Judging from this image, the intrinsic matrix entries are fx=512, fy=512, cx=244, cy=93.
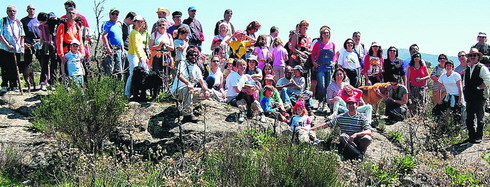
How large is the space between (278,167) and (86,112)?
3.63m

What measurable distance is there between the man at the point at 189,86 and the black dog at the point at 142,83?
2.31 ft

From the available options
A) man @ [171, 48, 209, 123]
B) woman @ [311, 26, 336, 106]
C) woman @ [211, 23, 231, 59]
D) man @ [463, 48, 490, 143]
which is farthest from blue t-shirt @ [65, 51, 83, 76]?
man @ [463, 48, 490, 143]

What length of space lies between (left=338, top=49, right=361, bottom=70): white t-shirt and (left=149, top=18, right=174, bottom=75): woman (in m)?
3.86

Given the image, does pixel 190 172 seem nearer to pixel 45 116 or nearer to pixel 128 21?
pixel 45 116

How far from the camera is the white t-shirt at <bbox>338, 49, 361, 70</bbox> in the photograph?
1151 cm

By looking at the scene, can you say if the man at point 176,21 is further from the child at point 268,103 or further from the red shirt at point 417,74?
the red shirt at point 417,74

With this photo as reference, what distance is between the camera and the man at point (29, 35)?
11.2m

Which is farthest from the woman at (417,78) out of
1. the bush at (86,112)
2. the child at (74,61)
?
the child at (74,61)

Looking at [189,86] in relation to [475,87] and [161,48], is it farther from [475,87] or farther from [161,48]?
[475,87]

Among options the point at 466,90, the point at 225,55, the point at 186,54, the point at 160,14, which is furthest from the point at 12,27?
the point at 466,90

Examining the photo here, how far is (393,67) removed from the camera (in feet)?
38.1

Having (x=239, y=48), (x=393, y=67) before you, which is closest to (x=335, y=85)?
(x=393, y=67)

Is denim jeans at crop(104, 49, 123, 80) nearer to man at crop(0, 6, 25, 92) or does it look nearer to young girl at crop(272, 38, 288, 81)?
man at crop(0, 6, 25, 92)

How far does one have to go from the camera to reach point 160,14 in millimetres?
11289
